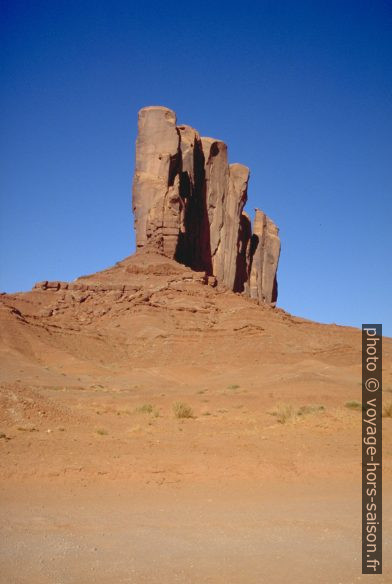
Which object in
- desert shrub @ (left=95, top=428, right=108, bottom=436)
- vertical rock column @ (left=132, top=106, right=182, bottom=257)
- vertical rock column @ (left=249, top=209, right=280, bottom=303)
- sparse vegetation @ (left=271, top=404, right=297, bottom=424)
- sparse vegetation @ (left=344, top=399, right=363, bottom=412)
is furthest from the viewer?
vertical rock column @ (left=249, top=209, right=280, bottom=303)

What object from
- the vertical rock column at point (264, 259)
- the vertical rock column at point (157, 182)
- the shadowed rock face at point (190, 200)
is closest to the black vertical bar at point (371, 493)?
the vertical rock column at point (157, 182)

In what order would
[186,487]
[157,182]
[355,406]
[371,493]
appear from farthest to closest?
1. [157,182]
2. [355,406]
3. [186,487]
4. [371,493]

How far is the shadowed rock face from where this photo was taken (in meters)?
63.2

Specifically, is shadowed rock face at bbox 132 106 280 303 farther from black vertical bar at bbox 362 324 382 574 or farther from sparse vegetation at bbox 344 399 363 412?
black vertical bar at bbox 362 324 382 574

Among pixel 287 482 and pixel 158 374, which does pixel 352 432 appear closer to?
→ pixel 287 482

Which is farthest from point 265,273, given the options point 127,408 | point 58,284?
point 127,408

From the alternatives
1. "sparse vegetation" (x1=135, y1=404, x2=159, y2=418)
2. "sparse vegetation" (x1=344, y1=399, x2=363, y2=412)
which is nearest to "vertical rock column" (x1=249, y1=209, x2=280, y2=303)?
"sparse vegetation" (x1=344, y1=399, x2=363, y2=412)

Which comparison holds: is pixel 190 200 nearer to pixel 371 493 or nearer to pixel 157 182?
→ pixel 157 182

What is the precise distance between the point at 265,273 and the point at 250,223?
35.8ft

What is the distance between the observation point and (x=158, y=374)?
129ft

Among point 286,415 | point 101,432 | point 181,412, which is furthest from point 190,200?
point 101,432

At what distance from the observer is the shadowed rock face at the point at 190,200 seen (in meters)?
63.2

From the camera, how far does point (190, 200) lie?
7025 centimetres

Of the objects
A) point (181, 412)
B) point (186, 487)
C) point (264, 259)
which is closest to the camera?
point (186, 487)
